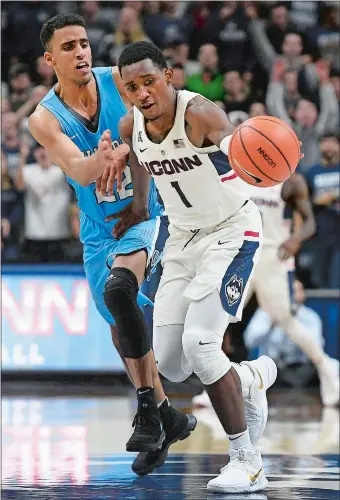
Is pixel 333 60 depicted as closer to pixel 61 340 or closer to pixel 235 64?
pixel 235 64

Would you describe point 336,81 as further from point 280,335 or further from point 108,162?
point 108,162

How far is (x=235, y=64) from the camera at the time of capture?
1273cm

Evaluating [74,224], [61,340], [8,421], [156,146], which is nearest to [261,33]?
[74,224]

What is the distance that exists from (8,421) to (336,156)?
4.72 meters

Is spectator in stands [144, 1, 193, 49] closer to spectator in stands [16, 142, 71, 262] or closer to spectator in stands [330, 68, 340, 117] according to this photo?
spectator in stands [330, 68, 340, 117]

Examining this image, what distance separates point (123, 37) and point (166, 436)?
312 inches

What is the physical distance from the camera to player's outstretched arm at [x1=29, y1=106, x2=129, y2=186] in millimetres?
5196

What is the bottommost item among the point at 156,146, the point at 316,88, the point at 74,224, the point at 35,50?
→ the point at 156,146

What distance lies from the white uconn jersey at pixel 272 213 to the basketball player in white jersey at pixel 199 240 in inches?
164

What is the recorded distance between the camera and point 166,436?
5734mm

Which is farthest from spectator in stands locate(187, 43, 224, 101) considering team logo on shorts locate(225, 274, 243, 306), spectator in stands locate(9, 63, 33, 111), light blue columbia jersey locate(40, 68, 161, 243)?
team logo on shorts locate(225, 274, 243, 306)

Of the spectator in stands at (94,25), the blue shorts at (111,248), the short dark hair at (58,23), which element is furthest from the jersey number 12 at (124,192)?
the spectator in stands at (94,25)

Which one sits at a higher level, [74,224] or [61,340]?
[74,224]

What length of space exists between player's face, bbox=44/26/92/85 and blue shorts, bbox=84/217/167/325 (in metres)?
0.84
